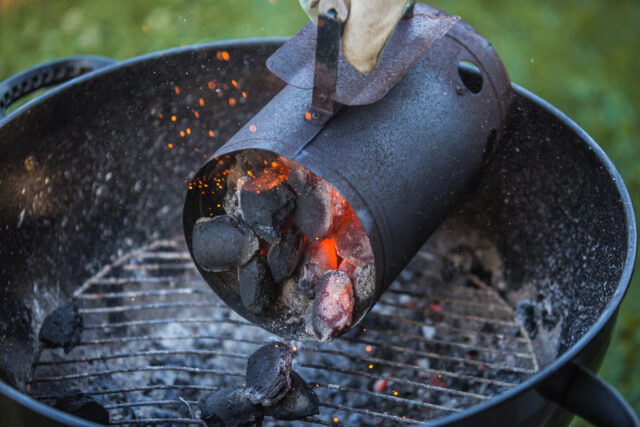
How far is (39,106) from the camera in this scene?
202 cm

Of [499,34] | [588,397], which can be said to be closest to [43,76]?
[588,397]

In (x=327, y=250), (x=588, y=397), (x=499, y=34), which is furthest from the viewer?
(x=499, y=34)

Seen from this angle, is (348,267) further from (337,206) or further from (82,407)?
(82,407)

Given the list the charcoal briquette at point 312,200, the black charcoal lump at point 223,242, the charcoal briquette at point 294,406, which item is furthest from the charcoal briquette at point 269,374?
the charcoal briquette at point 312,200

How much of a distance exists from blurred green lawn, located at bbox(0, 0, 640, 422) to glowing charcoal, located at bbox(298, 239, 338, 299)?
2005 mm

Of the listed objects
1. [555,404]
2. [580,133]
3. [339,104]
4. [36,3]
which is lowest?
[36,3]

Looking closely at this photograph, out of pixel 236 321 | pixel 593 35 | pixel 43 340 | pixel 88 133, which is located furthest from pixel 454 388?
pixel 593 35

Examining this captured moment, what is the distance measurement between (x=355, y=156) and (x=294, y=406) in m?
0.72

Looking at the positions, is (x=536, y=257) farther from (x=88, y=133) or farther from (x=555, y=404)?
(x=88, y=133)

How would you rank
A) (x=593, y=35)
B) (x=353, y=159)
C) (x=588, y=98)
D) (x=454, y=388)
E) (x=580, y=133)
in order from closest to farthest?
(x=353, y=159) → (x=580, y=133) → (x=454, y=388) → (x=588, y=98) → (x=593, y=35)

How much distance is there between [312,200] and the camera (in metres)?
1.75

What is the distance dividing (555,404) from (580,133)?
2.77 ft

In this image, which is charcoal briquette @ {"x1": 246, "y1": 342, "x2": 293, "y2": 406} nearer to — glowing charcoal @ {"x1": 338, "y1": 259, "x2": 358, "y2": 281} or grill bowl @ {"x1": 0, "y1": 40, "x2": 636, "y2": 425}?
glowing charcoal @ {"x1": 338, "y1": 259, "x2": 358, "y2": 281}

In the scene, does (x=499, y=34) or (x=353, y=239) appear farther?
(x=499, y=34)
